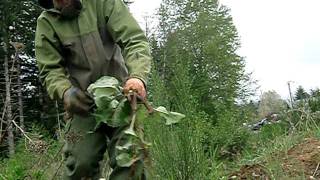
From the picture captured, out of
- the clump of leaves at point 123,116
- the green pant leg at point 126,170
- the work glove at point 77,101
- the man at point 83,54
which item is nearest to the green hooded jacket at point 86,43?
the man at point 83,54

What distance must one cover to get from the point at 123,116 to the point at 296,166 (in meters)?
2.58

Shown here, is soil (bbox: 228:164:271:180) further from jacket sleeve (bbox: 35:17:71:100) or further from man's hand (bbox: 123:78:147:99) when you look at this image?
man's hand (bbox: 123:78:147:99)

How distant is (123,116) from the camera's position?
3.51m

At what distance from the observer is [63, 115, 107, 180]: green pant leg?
3.96 metres

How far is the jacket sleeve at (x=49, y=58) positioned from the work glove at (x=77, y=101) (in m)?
0.16

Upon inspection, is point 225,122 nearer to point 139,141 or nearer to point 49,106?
point 139,141

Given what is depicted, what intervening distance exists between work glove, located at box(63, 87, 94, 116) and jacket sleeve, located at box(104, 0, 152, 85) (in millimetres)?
302

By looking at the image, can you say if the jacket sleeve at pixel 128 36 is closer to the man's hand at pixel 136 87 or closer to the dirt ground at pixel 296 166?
the man's hand at pixel 136 87

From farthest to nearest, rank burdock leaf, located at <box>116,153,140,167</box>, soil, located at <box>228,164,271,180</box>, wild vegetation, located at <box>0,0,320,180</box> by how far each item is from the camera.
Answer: soil, located at <box>228,164,271,180</box>, wild vegetation, located at <box>0,0,320,180</box>, burdock leaf, located at <box>116,153,140,167</box>

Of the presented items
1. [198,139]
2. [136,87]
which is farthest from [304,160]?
[136,87]

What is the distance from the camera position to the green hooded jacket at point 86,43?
3.98m

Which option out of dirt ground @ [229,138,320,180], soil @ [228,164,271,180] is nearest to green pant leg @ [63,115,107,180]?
dirt ground @ [229,138,320,180]

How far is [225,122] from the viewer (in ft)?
23.1

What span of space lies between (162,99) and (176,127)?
0.26 metres
